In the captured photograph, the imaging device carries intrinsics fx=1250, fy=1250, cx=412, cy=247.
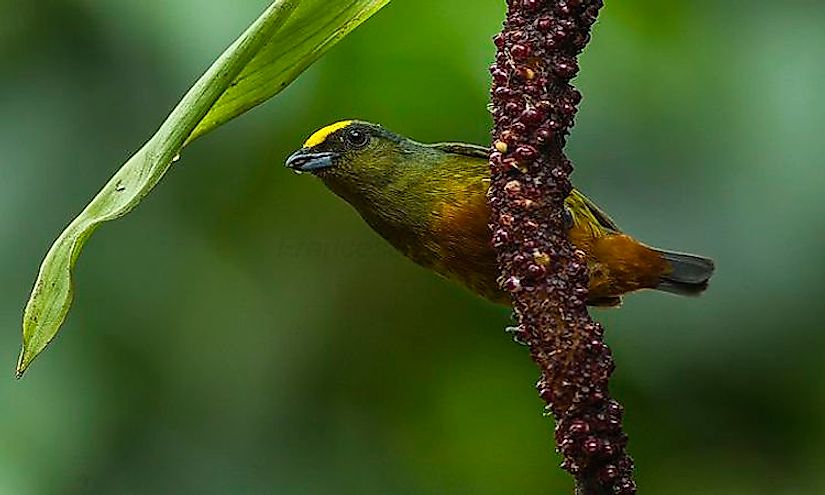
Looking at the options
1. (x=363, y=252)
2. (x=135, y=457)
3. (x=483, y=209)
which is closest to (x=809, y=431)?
(x=363, y=252)

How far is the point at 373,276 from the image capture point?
2451 mm

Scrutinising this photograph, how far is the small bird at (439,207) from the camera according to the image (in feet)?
4.99

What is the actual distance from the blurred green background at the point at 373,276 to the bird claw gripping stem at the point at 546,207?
1.02 m

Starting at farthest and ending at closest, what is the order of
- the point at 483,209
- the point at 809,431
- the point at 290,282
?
the point at 290,282, the point at 809,431, the point at 483,209

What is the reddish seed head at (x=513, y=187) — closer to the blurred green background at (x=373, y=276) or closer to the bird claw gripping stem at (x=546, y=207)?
the bird claw gripping stem at (x=546, y=207)

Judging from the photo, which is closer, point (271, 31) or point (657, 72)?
point (271, 31)

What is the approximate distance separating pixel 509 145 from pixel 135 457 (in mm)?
1579

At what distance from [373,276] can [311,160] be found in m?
0.91

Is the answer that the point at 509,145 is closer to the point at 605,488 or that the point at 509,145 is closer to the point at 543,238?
the point at 543,238

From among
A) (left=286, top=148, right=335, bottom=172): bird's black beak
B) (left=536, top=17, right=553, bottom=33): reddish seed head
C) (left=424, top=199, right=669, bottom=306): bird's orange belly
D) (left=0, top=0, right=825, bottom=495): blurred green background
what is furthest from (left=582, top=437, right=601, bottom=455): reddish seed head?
(left=0, top=0, right=825, bottom=495): blurred green background

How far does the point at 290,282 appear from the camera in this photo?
2445 mm

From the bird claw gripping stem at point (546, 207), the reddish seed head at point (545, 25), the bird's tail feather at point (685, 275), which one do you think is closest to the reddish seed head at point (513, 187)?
the bird claw gripping stem at point (546, 207)

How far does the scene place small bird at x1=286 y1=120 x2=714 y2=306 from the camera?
1.52 meters

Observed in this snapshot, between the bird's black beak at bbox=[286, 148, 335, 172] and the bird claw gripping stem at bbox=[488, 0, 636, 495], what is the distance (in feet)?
1.97
